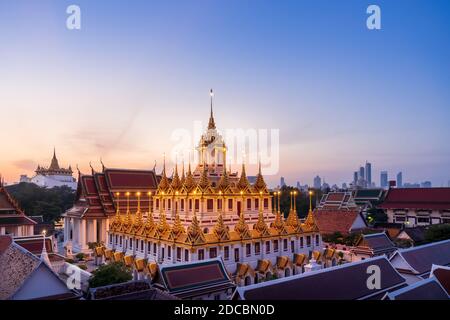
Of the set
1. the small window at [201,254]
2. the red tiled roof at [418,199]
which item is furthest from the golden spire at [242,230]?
the red tiled roof at [418,199]

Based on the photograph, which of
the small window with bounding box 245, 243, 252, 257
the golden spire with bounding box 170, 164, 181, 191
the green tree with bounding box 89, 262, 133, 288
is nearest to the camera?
the green tree with bounding box 89, 262, 133, 288

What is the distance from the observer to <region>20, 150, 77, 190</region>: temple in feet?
353

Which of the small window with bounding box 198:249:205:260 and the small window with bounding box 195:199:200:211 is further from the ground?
the small window with bounding box 195:199:200:211

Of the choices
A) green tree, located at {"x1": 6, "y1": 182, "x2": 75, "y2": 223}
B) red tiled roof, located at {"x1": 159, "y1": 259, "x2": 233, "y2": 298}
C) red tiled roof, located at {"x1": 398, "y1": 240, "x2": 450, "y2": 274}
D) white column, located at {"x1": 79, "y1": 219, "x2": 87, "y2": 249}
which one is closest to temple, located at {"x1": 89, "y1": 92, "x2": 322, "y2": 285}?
red tiled roof, located at {"x1": 159, "y1": 259, "x2": 233, "y2": 298}

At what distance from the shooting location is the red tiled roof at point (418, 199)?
50562 millimetres

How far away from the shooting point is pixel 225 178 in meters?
29.1

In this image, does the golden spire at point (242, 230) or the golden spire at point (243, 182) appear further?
the golden spire at point (243, 182)

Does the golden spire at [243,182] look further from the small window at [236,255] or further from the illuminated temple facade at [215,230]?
the small window at [236,255]

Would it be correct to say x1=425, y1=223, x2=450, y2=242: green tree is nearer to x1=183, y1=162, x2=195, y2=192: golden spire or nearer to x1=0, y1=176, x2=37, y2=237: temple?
x1=183, y1=162, x2=195, y2=192: golden spire

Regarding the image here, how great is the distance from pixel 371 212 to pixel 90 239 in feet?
143

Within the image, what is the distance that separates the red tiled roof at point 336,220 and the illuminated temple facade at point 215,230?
10564mm

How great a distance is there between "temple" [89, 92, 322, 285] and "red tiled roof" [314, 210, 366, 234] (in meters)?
10.4
